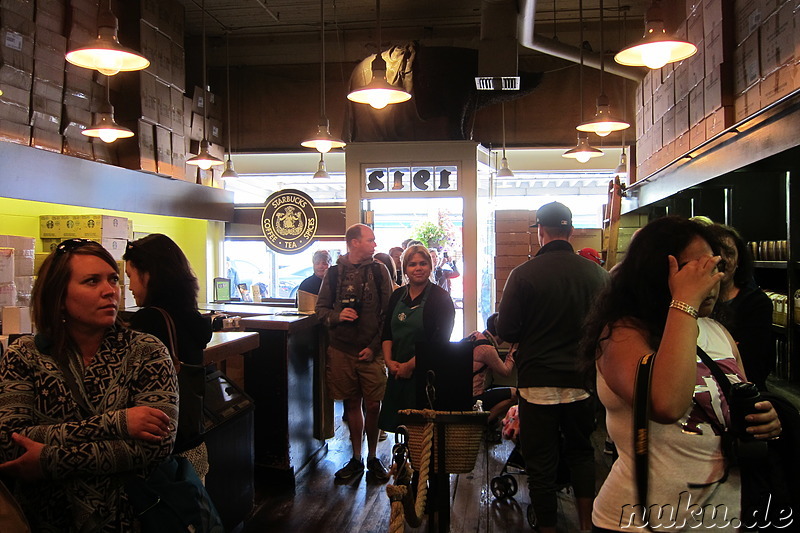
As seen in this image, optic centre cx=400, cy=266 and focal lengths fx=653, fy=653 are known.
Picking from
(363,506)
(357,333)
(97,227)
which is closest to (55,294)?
(363,506)

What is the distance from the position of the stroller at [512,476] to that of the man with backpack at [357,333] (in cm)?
81

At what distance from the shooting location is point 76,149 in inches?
245

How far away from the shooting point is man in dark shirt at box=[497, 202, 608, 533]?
3.09m

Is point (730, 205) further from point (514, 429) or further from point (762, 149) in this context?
point (514, 429)

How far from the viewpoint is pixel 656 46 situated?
3.91 meters

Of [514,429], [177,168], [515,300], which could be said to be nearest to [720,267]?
[515,300]

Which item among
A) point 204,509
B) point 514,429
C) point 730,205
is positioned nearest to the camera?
point 204,509

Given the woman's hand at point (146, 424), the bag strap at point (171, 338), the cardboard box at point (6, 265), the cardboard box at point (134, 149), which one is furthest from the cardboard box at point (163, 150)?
the woman's hand at point (146, 424)

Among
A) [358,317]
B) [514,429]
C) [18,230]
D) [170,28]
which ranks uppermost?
[170,28]

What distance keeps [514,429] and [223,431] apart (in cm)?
169

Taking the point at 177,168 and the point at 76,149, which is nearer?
the point at 76,149

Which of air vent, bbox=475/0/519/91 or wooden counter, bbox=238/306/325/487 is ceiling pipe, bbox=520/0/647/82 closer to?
air vent, bbox=475/0/519/91

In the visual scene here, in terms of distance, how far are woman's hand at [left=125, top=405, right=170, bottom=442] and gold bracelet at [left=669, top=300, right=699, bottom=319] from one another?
1.37 m

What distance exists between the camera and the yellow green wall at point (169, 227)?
19.6 feet
